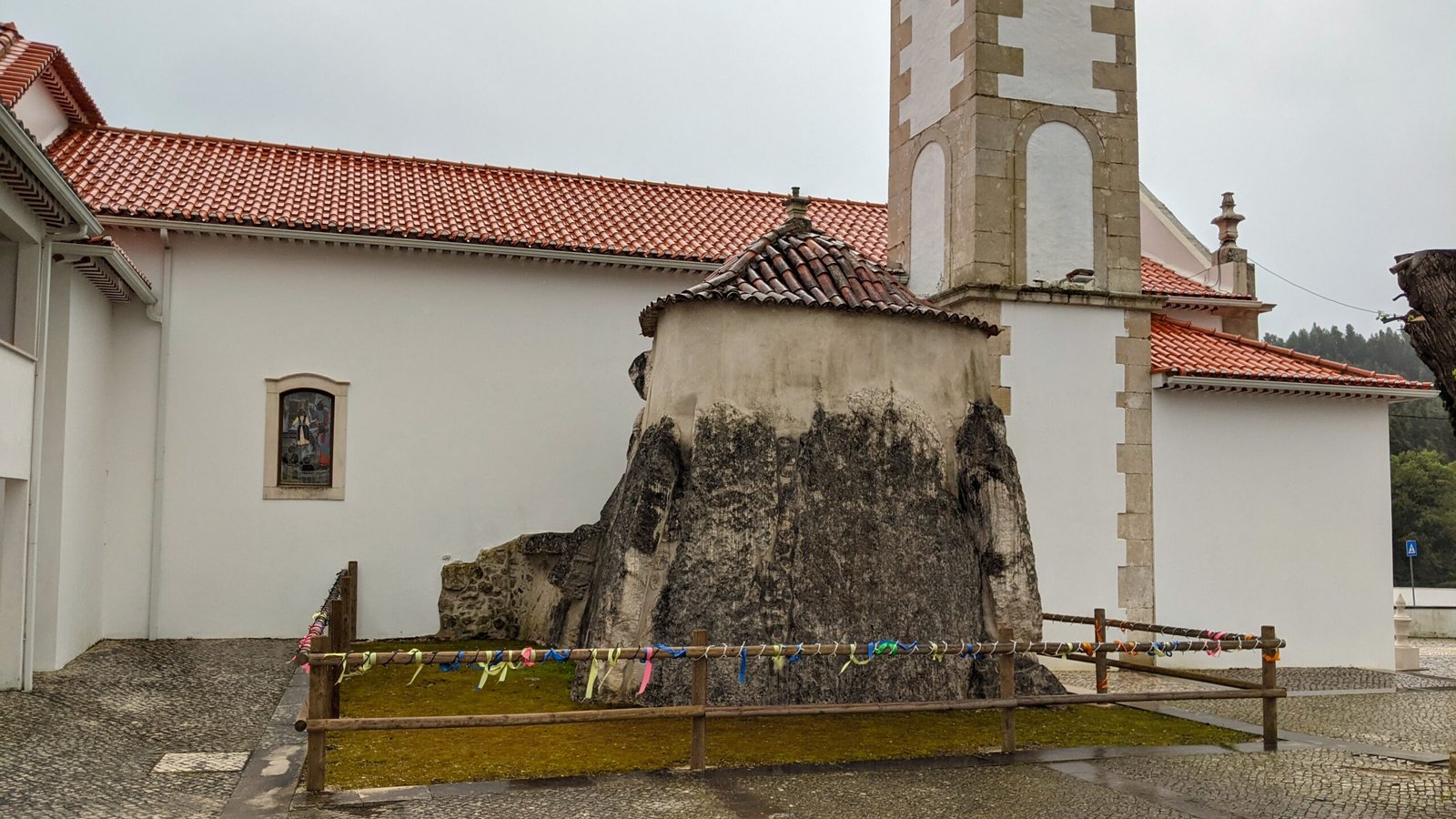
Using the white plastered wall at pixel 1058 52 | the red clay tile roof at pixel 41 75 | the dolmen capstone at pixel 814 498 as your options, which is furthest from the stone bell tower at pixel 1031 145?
the red clay tile roof at pixel 41 75

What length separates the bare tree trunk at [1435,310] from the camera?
19.4 feet

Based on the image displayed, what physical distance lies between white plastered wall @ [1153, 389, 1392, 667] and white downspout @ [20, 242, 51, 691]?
39.9 feet

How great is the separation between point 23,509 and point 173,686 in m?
2.05

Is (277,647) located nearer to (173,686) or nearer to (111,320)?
(173,686)

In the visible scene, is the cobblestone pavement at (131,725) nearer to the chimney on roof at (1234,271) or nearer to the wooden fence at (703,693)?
the wooden fence at (703,693)

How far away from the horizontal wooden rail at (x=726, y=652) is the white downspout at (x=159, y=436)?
7430 mm

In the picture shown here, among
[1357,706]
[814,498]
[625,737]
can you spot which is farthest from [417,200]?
[1357,706]

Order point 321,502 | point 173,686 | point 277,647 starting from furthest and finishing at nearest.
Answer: point 321,502
point 277,647
point 173,686

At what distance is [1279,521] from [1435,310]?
984cm

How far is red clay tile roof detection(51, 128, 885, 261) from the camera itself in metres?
14.6

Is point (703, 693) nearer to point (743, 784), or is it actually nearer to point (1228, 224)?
point (743, 784)

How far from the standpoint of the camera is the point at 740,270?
34.0 feet

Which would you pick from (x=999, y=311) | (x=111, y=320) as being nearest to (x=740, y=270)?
(x=999, y=311)

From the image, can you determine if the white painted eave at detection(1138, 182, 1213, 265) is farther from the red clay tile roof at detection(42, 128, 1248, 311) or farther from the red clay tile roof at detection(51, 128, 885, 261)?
the red clay tile roof at detection(51, 128, 885, 261)
